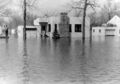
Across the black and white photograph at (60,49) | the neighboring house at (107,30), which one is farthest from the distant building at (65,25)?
the neighboring house at (107,30)

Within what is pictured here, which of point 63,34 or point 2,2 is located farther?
point 63,34

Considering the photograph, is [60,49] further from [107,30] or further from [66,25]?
[107,30]

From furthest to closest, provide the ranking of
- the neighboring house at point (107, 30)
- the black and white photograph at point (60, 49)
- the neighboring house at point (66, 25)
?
the neighboring house at point (107, 30), the neighboring house at point (66, 25), the black and white photograph at point (60, 49)

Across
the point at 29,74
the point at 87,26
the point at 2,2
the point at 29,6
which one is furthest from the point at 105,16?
the point at 29,74

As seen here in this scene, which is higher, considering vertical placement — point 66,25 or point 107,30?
point 66,25

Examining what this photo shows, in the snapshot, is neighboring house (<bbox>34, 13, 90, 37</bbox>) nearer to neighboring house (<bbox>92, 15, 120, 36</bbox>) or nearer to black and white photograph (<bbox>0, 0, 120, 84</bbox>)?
black and white photograph (<bbox>0, 0, 120, 84</bbox>)

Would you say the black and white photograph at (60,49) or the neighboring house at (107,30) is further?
the neighboring house at (107,30)

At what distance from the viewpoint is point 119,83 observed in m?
8.27

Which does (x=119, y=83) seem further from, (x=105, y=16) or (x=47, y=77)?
(x=105, y=16)

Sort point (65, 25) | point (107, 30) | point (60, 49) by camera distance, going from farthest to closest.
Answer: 1. point (107, 30)
2. point (65, 25)
3. point (60, 49)

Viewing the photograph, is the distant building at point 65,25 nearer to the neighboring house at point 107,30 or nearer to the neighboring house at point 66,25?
the neighboring house at point 66,25

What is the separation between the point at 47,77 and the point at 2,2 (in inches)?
1135

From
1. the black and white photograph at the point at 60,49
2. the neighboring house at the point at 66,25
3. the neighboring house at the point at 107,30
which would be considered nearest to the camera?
the black and white photograph at the point at 60,49

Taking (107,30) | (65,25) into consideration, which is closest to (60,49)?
(65,25)
